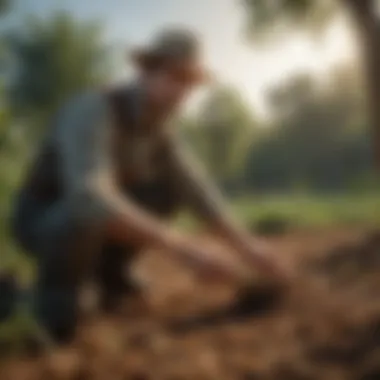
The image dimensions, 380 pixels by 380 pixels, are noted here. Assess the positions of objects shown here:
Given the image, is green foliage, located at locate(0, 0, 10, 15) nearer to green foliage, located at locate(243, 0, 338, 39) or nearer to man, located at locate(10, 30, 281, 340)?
man, located at locate(10, 30, 281, 340)

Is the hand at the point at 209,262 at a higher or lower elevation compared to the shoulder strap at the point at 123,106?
lower

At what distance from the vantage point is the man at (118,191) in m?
1.19

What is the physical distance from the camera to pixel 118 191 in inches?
47.1

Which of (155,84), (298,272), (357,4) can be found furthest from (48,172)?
(357,4)

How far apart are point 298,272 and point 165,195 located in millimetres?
185

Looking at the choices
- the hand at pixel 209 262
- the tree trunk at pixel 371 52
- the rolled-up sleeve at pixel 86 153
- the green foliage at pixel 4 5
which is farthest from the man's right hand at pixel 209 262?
the green foliage at pixel 4 5

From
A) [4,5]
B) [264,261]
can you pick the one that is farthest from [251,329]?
[4,5]

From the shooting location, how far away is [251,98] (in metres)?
1.22

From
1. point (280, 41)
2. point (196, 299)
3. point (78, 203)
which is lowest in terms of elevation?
point (196, 299)

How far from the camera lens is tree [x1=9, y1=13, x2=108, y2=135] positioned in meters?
1.19

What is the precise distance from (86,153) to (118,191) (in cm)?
6

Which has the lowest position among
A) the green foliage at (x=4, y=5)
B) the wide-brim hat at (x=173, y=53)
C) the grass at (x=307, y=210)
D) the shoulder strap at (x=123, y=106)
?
the grass at (x=307, y=210)

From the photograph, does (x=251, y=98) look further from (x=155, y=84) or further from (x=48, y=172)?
(x=48, y=172)

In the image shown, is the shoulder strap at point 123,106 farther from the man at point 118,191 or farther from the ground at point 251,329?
the ground at point 251,329
